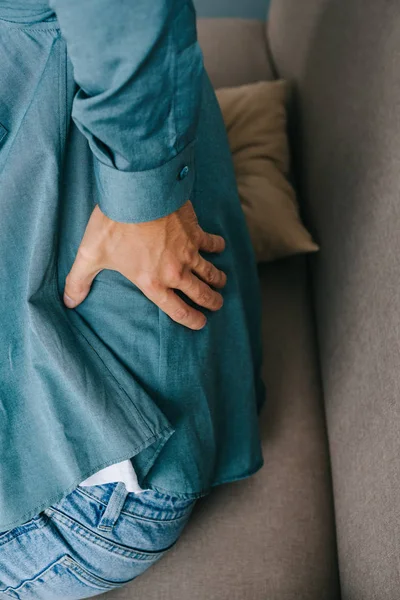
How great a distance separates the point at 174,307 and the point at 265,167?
561mm

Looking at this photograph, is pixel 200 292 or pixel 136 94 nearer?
pixel 136 94

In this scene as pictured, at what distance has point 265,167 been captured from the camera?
1051mm

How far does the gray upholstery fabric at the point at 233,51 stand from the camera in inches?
54.1

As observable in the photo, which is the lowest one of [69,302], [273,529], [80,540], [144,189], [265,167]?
[273,529]

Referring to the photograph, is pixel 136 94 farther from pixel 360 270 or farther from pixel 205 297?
pixel 360 270

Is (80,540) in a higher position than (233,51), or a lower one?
lower

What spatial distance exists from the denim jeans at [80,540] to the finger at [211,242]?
256mm

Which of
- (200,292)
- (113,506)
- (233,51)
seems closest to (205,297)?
(200,292)

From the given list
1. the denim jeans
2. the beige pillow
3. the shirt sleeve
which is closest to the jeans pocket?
the denim jeans

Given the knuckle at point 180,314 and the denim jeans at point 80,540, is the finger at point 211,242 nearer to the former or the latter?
the knuckle at point 180,314

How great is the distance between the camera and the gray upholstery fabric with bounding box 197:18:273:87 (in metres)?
1.38

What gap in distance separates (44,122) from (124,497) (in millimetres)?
371

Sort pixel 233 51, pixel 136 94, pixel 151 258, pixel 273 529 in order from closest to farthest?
1. pixel 136 94
2. pixel 151 258
3. pixel 273 529
4. pixel 233 51

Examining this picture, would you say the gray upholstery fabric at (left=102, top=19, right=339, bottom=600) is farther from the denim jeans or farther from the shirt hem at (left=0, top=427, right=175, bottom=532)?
the shirt hem at (left=0, top=427, right=175, bottom=532)
